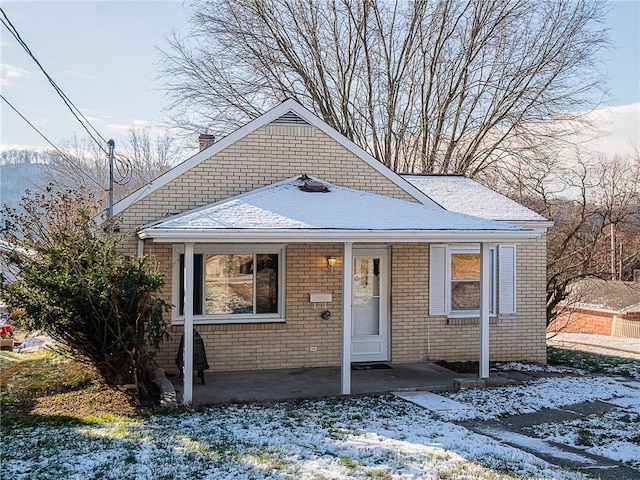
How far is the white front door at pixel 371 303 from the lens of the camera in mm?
12961

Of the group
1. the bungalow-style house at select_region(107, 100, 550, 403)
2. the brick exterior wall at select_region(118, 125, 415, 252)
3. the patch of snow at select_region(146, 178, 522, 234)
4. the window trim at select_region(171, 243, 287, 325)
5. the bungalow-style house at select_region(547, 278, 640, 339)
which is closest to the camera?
the patch of snow at select_region(146, 178, 522, 234)

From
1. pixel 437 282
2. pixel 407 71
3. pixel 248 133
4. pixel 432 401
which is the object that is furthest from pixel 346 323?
pixel 407 71

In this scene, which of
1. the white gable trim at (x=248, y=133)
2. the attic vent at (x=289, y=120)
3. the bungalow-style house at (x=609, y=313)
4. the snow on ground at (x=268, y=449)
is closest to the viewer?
the snow on ground at (x=268, y=449)

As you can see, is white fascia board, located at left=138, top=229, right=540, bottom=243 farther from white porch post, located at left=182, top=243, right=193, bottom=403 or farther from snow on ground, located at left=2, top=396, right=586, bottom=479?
snow on ground, located at left=2, top=396, right=586, bottom=479

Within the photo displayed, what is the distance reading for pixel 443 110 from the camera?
26859 mm

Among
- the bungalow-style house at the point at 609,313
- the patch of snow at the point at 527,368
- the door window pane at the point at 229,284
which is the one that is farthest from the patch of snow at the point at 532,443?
the bungalow-style house at the point at 609,313

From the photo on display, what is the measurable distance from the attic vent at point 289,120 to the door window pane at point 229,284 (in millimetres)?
2602

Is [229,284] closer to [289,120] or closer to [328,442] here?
[289,120]

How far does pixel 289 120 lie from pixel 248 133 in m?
0.85

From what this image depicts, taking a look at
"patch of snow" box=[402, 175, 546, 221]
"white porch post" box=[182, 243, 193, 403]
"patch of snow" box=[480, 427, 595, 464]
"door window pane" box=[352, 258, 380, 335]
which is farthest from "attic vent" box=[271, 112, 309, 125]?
"patch of snow" box=[480, 427, 595, 464]

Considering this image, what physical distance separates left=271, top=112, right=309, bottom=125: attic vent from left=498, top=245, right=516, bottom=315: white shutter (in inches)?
196

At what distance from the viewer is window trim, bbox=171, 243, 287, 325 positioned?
38.1ft

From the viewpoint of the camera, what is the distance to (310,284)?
12414 mm

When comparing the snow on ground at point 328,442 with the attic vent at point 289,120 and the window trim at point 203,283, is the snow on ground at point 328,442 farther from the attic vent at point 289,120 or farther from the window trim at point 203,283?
the attic vent at point 289,120
